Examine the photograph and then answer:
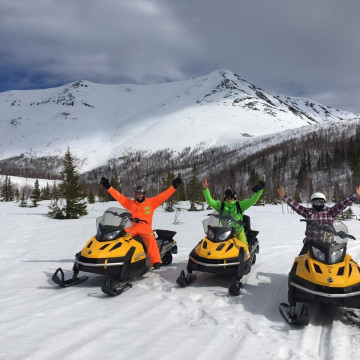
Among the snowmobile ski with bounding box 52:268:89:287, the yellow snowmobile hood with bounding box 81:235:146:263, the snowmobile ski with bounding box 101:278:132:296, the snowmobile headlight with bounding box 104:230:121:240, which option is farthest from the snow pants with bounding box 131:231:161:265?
the snowmobile ski with bounding box 52:268:89:287

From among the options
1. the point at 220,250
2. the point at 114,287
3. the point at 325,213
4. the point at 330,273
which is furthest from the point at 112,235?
the point at 325,213

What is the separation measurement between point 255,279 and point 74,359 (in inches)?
164

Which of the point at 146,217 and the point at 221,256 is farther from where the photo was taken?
the point at 146,217

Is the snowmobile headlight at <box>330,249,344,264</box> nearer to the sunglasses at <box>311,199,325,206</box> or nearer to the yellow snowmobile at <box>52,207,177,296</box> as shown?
the sunglasses at <box>311,199,325,206</box>

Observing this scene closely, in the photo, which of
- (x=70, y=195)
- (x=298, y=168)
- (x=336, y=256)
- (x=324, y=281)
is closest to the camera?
(x=324, y=281)

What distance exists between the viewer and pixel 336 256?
4418mm

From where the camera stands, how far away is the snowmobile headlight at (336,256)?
4.38 m

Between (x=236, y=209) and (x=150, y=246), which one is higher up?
(x=236, y=209)

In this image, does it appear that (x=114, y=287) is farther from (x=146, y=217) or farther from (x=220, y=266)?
(x=220, y=266)

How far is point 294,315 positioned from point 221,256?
168 cm

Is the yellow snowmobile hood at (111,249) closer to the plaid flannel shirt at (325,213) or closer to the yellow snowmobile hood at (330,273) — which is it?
the yellow snowmobile hood at (330,273)

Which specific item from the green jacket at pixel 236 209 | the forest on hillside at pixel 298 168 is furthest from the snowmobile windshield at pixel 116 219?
the forest on hillside at pixel 298 168

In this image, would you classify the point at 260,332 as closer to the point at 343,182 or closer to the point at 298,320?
the point at 298,320

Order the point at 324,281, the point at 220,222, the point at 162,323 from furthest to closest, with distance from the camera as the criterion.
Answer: the point at 220,222
the point at 162,323
the point at 324,281
